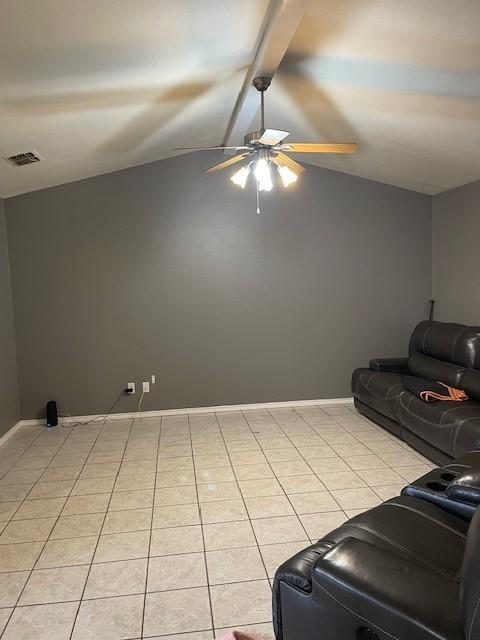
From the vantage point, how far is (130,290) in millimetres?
4859

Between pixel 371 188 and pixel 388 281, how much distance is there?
3.58ft

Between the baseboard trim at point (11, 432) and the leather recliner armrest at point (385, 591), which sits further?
the baseboard trim at point (11, 432)

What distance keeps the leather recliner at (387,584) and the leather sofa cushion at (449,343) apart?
230 cm

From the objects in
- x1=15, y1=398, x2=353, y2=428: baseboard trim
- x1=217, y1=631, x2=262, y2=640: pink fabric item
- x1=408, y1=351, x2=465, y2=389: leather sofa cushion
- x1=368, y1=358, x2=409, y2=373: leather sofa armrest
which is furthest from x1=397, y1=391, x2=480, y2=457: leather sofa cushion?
x1=217, y1=631, x2=262, y2=640: pink fabric item

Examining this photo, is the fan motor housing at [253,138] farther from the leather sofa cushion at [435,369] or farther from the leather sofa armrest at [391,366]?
the leather sofa armrest at [391,366]

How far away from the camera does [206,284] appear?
4.98 meters

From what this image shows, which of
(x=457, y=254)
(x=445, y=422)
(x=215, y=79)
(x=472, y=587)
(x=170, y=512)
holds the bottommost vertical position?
(x=170, y=512)

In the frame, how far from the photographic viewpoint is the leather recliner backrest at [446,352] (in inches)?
152

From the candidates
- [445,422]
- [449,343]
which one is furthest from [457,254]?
[445,422]

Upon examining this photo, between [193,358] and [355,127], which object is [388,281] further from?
[193,358]

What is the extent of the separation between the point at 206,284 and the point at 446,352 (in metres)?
2.51

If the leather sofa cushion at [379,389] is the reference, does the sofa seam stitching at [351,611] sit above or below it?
above

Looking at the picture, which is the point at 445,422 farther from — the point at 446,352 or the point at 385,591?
the point at 385,591

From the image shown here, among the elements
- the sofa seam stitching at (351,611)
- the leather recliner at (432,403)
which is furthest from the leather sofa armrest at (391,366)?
the sofa seam stitching at (351,611)
